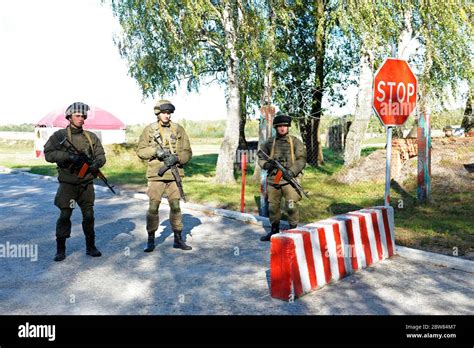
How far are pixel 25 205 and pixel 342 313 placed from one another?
28.2 feet

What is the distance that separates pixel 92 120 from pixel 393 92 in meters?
27.5

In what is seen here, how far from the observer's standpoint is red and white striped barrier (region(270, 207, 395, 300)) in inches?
169

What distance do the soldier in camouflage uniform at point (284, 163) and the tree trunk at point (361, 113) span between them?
25.3 ft

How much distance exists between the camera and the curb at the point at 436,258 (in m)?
5.21

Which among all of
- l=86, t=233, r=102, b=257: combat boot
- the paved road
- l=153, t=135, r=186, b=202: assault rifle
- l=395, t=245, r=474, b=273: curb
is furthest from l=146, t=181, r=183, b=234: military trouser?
l=395, t=245, r=474, b=273: curb

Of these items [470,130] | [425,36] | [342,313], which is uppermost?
[425,36]

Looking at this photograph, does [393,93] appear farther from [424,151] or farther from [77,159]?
[77,159]

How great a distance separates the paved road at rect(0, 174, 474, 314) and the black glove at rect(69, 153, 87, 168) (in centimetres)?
126

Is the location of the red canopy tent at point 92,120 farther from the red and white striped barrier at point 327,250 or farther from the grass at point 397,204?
the red and white striped barrier at point 327,250

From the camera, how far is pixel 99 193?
490 inches

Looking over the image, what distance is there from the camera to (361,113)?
1346 cm

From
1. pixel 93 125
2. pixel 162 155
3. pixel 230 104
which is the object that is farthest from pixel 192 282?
pixel 93 125
